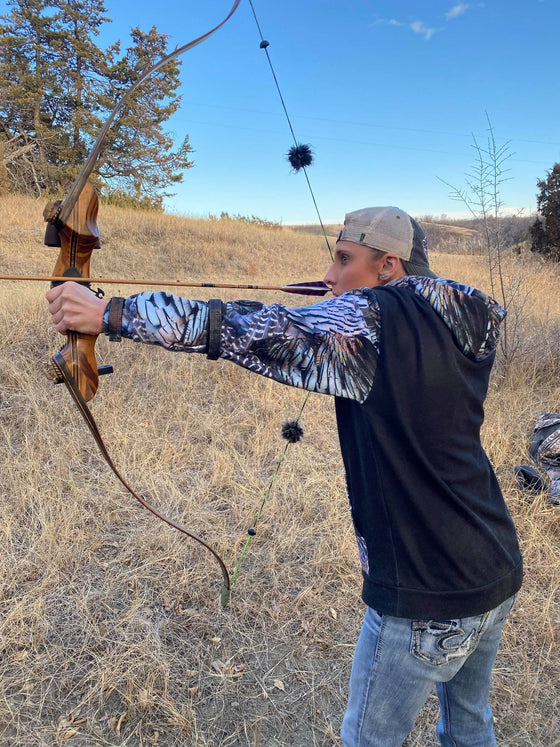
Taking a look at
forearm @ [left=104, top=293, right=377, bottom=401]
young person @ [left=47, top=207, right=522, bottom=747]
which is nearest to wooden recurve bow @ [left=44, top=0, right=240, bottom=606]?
young person @ [left=47, top=207, right=522, bottom=747]

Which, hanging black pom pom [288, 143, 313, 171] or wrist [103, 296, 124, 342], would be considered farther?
hanging black pom pom [288, 143, 313, 171]

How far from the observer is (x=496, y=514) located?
0.92 m

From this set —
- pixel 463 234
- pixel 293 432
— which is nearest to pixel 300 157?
pixel 293 432

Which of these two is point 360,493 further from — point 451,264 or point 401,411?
point 451,264

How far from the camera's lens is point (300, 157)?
2.27m

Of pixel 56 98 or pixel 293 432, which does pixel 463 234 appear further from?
pixel 293 432

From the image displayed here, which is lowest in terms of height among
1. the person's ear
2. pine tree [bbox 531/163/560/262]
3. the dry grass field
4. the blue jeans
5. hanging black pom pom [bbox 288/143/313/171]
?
the dry grass field

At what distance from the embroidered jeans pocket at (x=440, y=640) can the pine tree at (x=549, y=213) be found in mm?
11871

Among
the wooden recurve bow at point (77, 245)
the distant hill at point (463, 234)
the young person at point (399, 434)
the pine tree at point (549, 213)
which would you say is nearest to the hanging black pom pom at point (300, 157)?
the wooden recurve bow at point (77, 245)

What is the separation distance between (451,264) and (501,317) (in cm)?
1193

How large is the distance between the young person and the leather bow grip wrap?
0.82ft

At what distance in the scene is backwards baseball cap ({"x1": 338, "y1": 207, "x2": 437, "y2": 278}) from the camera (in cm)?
99

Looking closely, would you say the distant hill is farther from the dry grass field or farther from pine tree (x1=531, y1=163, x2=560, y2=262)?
the dry grass field

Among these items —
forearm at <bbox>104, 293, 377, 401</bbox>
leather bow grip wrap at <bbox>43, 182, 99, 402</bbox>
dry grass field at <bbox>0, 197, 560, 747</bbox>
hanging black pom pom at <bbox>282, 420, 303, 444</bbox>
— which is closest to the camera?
forearm at <bbox>104, 293, 377, 401</bbox>
